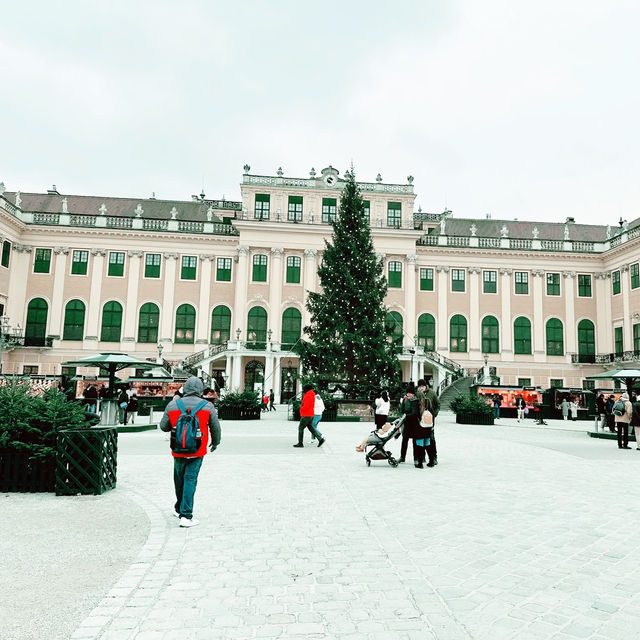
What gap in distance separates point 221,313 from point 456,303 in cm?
1962

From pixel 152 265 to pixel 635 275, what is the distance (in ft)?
125

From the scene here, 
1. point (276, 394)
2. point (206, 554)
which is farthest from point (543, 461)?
point (276, 394)

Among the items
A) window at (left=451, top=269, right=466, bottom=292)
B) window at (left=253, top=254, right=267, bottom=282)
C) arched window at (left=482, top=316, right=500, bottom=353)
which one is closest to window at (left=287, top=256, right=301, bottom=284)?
window at (left=253, top=254, right=267, bottom=282)

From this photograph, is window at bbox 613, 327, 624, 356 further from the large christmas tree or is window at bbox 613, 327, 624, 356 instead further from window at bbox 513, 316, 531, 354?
the large christmas tree

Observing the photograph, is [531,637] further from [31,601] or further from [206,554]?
[31,601]

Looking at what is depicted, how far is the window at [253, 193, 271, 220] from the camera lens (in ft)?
147

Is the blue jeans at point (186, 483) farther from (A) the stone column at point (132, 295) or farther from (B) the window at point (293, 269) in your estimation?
(A) the stone column at point (132, 295)

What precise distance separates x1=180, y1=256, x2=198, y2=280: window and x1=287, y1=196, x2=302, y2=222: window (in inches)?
339

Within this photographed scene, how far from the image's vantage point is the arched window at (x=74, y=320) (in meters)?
43.0

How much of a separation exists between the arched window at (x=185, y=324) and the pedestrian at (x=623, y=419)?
33599 mm

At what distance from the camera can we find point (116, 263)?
44.2 metres

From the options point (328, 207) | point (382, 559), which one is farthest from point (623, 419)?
point (328, 207)

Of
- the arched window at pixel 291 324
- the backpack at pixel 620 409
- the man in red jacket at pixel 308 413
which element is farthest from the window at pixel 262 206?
the backpack at pixel 620 409

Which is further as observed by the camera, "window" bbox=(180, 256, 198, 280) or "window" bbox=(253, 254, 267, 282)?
"window" bbox=(180, 256, 198, 280)
